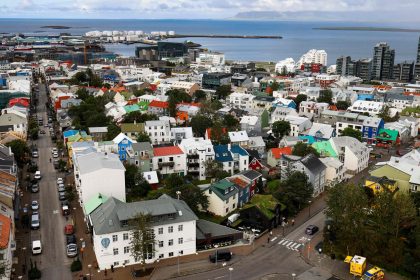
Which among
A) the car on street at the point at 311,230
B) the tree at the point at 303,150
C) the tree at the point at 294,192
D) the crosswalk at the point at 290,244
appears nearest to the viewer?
the crosswalk at the point at 290,244

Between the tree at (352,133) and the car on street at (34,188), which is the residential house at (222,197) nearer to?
the car on street at (34,188)

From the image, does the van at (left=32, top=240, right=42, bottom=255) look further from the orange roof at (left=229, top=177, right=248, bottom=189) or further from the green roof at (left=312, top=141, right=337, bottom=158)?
the green roof at (left=312, top=141, right=337, bottom=158)

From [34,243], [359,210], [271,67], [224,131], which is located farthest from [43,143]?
[271,67]

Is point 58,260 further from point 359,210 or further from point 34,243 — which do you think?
point 359,210

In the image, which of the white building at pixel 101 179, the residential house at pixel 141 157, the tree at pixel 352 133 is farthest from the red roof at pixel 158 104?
the white building at pixel 101 179

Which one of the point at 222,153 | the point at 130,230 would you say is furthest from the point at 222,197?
the point at 222,153

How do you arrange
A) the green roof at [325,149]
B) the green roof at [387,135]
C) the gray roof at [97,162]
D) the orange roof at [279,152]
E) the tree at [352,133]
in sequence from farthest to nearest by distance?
the green roof at [387,135] < the tree at [352,133] < the orange roof at [279,152] < the green roof at [325,149] < the gray roof at [97,162]
